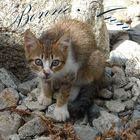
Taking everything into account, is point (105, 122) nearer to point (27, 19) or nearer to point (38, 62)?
point (38, 62)

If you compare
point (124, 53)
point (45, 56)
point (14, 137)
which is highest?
point (45, 56)

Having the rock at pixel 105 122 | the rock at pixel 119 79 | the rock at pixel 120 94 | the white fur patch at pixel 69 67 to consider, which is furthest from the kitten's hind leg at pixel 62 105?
the rock at pixel 119 79

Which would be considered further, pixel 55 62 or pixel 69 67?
pixel 69 67

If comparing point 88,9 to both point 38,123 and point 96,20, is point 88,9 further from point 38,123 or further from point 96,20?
point 38,123

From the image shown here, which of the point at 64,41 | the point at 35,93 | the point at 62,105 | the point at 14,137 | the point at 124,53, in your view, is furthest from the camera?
the point at 124,53

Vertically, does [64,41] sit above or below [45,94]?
above

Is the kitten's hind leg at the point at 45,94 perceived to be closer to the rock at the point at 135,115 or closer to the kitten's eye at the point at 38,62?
the kitten's eye at the point at 38,62

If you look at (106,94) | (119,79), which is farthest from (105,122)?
(119,79)

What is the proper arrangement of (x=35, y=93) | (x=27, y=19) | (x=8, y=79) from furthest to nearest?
(x=27, y=19)
(x=8, y=79)
(x=35, y=93)
